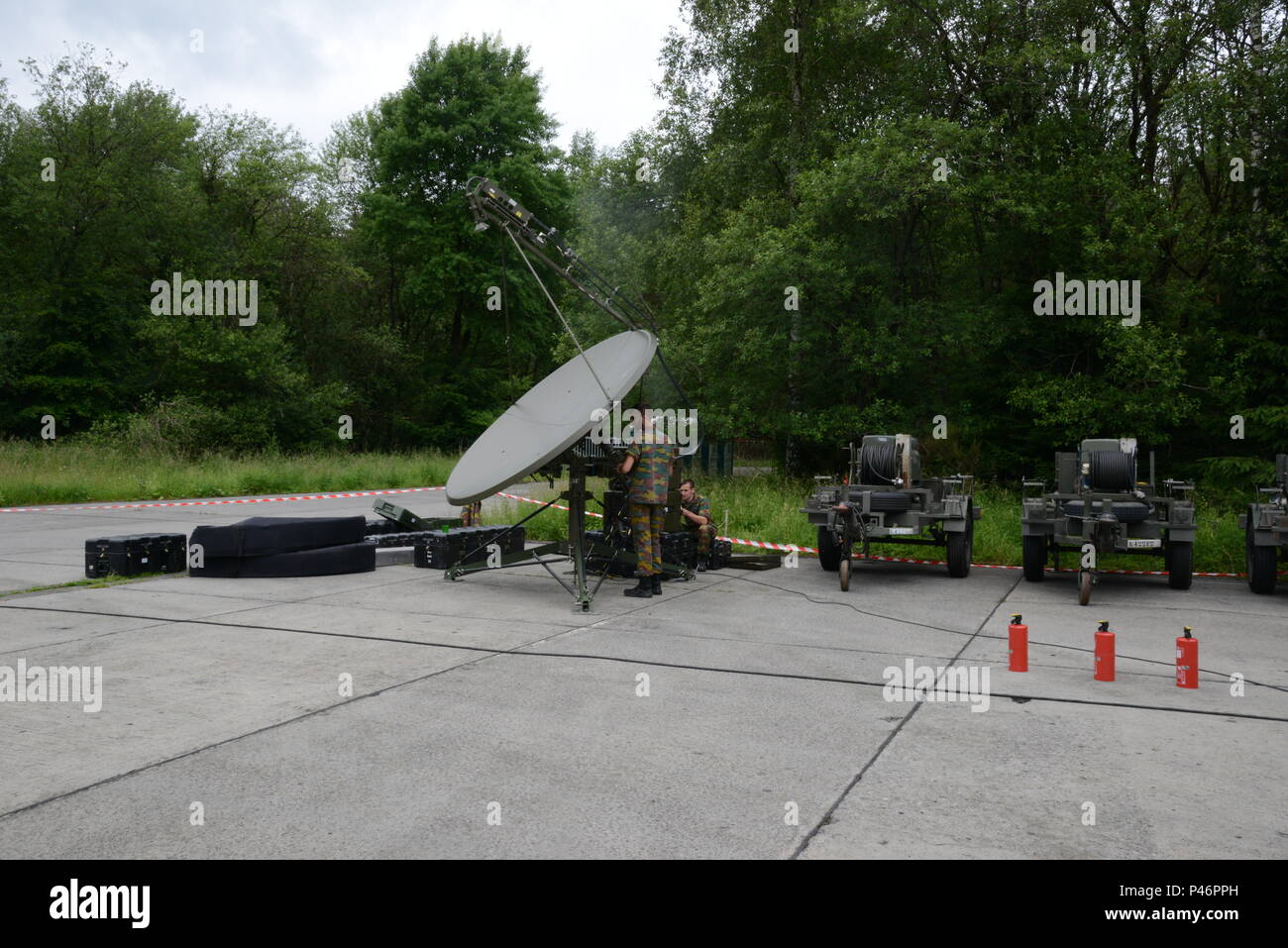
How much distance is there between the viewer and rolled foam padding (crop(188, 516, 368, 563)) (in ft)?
37.6

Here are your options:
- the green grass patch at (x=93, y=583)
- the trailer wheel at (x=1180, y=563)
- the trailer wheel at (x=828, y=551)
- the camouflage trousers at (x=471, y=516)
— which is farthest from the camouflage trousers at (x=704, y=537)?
the green grass patch at (x=93, y=583)

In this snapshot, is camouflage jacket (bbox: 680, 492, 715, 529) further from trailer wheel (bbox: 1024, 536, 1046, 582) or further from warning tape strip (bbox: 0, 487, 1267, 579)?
trailer wheel (bbox: 1024, 536, 1046, 582)

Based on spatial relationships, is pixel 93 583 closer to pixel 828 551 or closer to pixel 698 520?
pixel 698 520

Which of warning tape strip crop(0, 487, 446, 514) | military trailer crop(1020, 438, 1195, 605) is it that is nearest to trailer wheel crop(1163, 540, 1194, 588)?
military trailer crop(1020, 438, 1195, 605)

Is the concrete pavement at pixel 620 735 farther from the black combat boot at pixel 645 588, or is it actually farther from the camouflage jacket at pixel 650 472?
the camouflage jacket at pixel 650 472

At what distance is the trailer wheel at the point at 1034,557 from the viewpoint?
12312 millimetres

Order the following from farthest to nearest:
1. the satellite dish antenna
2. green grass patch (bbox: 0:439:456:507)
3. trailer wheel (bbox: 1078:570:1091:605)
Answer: green grass patch (bbox: 0:439:456:507), trailer wheel (bbox: 1078:570:1091:605), the satellite dish antenna

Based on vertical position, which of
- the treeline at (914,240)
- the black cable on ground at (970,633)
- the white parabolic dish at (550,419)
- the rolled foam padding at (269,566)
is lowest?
the black cable on ground at (970,633)

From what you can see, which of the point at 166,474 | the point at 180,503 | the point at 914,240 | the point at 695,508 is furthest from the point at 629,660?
the point at 166,474

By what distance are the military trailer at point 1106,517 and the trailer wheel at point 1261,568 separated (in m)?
0.63

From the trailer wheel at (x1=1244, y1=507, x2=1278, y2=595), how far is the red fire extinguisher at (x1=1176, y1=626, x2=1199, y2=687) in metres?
5.66

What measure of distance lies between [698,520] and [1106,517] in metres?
4.78

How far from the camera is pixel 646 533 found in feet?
34.7
